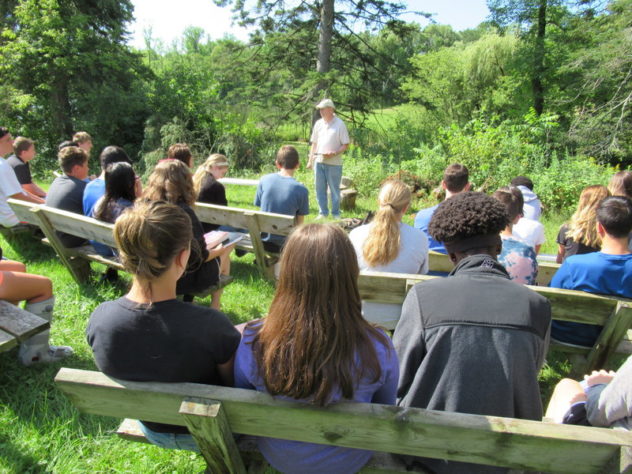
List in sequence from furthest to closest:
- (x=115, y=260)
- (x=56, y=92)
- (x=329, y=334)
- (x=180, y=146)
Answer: (x=56, y=92), (x=180, y=146), (x=115, y=260), (x=329, y=334)

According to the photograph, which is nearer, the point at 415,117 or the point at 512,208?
the point at 512,208

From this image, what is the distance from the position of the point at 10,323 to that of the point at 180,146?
8.93 feet

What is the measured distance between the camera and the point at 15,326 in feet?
9.02

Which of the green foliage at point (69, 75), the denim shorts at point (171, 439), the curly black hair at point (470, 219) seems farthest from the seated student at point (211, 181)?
the green foliage at point (69, 75)

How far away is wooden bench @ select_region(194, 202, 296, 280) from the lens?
424cm

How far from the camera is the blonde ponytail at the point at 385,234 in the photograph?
3.05 meters

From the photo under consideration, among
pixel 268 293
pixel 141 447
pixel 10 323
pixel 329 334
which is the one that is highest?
pixel 329 334

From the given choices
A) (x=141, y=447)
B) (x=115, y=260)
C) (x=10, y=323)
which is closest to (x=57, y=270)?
(x=115, y=260)

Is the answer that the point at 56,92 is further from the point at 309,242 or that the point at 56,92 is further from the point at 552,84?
the point at 552,84

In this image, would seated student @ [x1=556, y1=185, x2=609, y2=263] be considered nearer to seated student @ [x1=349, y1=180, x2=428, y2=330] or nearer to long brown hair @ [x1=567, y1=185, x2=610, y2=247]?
long brown hair @ [x1=567, y1=185, x2=610, y2=247]

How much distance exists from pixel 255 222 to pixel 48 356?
2063mm

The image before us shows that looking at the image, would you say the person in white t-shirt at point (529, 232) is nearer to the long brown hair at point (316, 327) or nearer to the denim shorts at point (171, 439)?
the long brown hair at point (316, 327)

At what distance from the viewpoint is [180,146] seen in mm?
4941

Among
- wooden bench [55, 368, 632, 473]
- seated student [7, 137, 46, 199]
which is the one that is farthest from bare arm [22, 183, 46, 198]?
wooden bench [55, 368, 632, 473]
